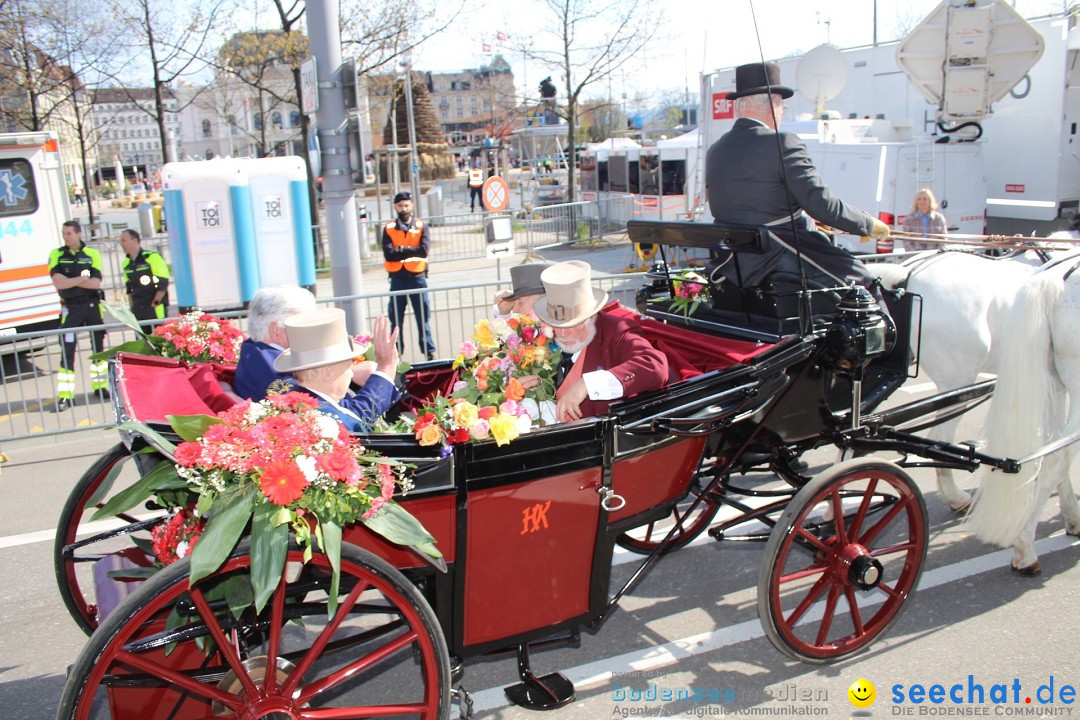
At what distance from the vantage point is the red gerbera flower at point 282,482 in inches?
97.8

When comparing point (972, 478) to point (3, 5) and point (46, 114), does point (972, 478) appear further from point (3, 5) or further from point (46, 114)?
point (46, 114)

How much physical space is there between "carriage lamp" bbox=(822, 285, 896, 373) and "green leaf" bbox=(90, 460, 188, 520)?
2644 millimetres

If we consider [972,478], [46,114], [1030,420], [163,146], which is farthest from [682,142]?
[1030,420]

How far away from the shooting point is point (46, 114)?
18.2m

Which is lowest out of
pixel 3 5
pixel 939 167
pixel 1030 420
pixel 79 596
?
pixel 79 596

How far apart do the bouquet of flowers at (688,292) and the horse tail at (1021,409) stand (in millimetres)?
1506

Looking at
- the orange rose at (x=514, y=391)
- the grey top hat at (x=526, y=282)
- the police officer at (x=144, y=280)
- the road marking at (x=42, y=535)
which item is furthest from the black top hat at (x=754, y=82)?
the police officer at (x=144, y=280)

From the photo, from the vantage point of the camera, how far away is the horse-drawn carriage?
8.82ft

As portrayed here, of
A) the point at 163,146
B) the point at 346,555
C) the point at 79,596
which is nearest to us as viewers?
the point at 346,555

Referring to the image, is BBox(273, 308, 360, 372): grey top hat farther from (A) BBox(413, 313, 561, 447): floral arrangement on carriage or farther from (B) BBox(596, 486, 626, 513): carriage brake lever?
(B) BBox(596, 486, 626, 513): carriage brake lever

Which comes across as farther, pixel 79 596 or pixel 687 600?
pixel 687 600

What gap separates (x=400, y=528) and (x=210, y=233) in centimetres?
1109

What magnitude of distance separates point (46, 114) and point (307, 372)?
18326mm

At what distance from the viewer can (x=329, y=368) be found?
11.3 feet
